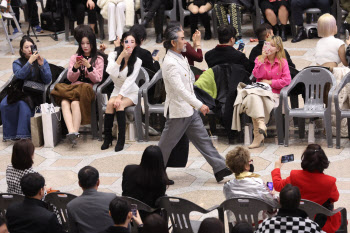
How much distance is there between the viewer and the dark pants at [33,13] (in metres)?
15.0

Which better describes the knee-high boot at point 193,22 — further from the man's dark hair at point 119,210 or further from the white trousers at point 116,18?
the man's dark hair at point 119,210

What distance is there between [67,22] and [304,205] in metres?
8.95

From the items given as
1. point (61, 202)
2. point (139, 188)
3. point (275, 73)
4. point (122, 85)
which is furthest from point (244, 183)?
point (122, 85)

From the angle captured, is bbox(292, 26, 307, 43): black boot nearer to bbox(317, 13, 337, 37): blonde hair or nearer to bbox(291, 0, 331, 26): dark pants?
bbox(291, 0, 331, 26): dark pants

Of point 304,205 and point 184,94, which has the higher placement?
point 184,94

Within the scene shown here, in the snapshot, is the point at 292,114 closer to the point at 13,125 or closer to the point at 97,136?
the point at 97,136

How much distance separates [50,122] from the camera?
10133 mm

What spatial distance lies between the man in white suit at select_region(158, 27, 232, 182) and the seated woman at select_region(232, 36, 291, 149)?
3.76 feet

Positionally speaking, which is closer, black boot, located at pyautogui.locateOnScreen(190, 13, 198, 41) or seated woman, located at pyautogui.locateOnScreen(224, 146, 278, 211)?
seated woman, located at pyautogui.locateOnScreen(224, 146, 278, 211)

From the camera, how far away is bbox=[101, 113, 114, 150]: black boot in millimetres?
9977

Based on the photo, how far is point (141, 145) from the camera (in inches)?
398

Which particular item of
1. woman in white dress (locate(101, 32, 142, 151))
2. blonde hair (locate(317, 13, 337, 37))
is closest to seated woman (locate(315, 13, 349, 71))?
blonde hair (locate(317, 13, 337, 37))

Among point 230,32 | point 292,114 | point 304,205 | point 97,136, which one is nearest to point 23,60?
point 97,136

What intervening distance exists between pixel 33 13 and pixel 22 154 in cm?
832
